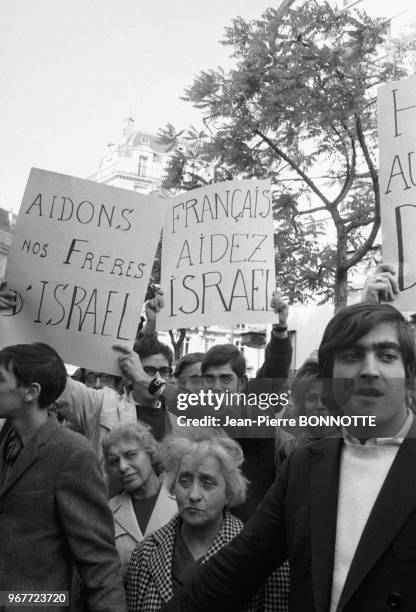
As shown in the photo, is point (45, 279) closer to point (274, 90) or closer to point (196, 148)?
point (274, 90)

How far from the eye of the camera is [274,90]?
829 centimetres

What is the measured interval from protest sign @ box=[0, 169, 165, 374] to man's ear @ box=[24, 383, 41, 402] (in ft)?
2.10

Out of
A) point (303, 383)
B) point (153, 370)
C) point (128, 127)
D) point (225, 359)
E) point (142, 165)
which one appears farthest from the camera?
point (128, 127)

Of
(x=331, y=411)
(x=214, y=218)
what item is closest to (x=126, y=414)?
(x=214, y=218)

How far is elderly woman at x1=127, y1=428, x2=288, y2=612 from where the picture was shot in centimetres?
196

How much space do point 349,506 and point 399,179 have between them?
6.74 ft

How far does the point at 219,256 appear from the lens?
3.52 metres

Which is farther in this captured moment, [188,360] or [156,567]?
[188,360]

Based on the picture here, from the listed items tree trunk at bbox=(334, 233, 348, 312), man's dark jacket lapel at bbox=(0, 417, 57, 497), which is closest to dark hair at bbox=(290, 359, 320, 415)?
man's dark jacket lapel at bbox=(0, 417, 57, 497)

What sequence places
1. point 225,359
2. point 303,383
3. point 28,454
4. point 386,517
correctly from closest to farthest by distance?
point 386,517 → point 28,454 → point 303,383 → point 225,359

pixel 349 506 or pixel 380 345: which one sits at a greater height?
pixel 380 345

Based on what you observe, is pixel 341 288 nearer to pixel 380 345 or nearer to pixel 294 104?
pixel 294 104

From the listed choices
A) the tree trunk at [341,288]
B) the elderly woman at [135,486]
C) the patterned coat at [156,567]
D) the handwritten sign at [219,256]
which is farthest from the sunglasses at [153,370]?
the tree trunk at [341,288]

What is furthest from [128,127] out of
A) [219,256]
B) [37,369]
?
[37,369]
